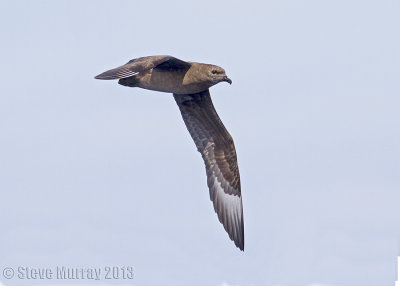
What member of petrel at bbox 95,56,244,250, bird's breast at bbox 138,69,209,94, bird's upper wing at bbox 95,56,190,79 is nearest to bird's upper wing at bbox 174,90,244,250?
petrel at bbox 95,56,244,250

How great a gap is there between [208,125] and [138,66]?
338cm

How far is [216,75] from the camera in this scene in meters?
17.2

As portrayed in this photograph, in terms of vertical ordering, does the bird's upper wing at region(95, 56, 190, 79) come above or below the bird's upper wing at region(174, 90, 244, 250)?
above

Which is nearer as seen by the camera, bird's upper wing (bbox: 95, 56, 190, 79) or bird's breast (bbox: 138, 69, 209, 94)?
bird's upper wing (bbox: 95, 56, 190, 79)

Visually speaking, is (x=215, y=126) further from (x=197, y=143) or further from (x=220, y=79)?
(x=220, y=79)

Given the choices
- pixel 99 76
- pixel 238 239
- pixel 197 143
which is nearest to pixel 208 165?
pixel 197 143

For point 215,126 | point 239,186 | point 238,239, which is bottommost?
point 238,239

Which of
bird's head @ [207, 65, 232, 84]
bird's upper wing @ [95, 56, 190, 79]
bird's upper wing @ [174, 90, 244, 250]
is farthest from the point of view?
bird's upper wing @ [174, 90, 244, 250]

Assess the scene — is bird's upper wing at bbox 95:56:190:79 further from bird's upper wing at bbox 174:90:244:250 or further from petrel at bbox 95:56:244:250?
bird's upper wing at bbox 174:90:244:250

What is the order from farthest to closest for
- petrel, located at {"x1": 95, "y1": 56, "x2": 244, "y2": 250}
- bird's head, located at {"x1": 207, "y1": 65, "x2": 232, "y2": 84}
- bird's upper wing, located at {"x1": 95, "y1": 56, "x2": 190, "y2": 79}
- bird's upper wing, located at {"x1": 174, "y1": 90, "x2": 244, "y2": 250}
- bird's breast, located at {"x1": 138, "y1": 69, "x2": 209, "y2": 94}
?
bird's upper wing, located at {"x1": 174, "y1": 90, "x2": 244, "y2": 250} → bird's head, located at {"x1": 207, "y1": 65, "x2": 232, "y2": 84} → petrel, located at {"x1": 95, "y1": 56, "x2": 244, "y2": 250} → bird's breast, located at {"x1": 138, "y1": 69, "x2": 209, "y2": 94} → bird's upper wing, located at {"x1": 95, "y1": 56, "x2": 190, "y2": 79}

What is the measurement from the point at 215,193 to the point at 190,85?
10.1 ft

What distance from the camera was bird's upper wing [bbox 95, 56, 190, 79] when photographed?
600 inches

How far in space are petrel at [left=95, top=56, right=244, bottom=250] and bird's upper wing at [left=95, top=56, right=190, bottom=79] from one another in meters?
0.25

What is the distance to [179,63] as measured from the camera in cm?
1684
